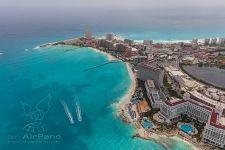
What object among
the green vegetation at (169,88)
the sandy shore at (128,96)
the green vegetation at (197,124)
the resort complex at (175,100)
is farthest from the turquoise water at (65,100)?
the green vegetation at (169,88)

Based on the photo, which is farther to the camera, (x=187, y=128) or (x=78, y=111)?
(x=78, y=111)

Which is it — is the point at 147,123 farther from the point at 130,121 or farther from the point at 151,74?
the point at 151,74

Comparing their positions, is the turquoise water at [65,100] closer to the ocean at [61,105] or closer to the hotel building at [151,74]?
the ocean at [61,105]

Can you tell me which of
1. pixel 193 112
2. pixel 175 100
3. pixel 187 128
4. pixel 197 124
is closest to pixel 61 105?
pixel 175 100

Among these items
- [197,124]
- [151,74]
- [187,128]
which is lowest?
[187,128]

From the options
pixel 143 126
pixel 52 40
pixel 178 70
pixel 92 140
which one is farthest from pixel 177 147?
pixel 52 40

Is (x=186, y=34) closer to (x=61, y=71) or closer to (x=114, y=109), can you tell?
(x=61, y=71)

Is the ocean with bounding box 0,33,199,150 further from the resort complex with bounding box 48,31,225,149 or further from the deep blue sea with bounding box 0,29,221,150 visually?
the resort complex with bounding box 48,31,225,149
